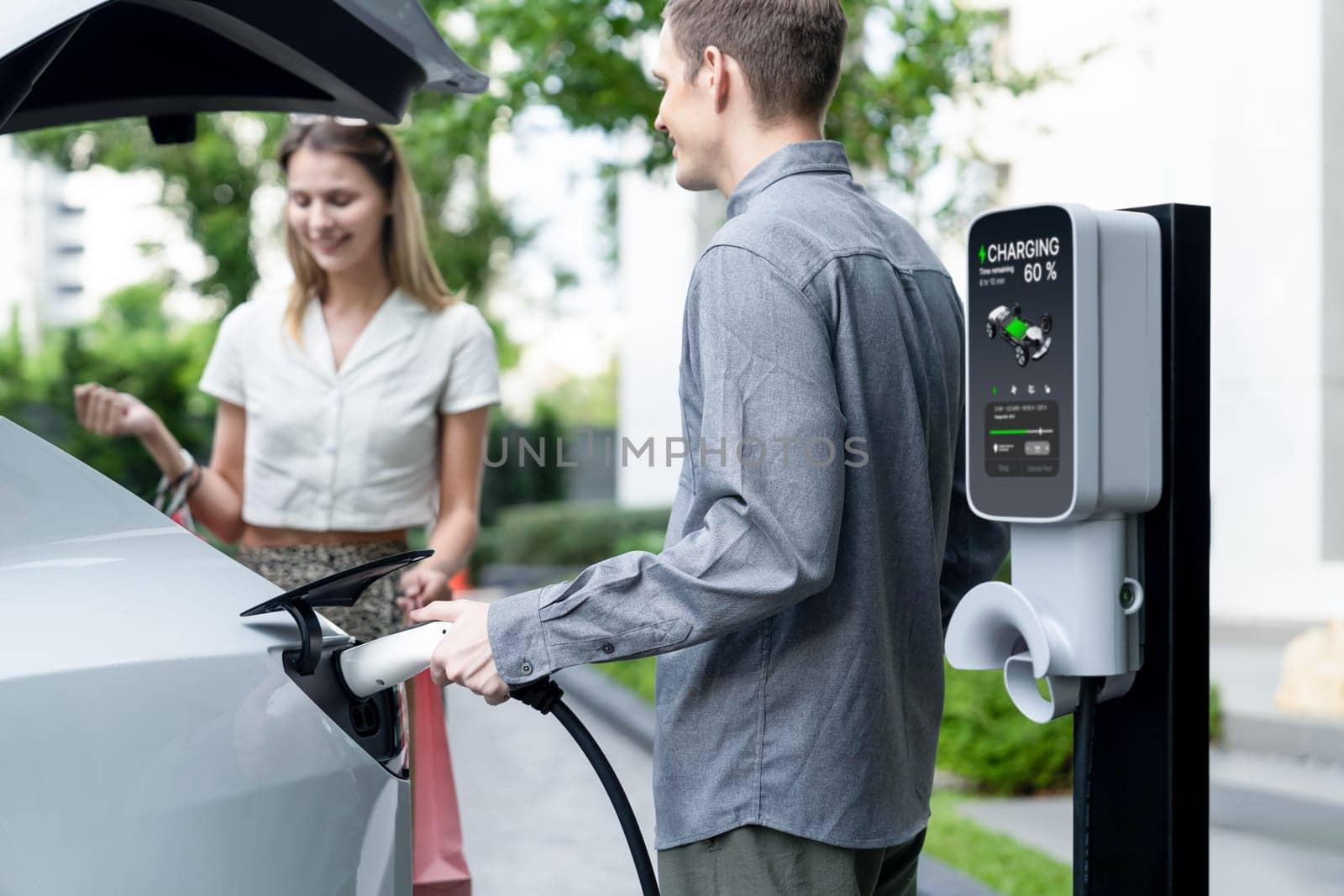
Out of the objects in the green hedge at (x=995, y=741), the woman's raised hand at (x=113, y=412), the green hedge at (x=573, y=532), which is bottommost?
the green hedge at (x=995, y=741)

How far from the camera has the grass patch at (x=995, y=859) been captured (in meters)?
4.30

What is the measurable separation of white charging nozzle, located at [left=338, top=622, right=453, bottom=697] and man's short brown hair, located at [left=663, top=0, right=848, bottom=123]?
2.60 feet

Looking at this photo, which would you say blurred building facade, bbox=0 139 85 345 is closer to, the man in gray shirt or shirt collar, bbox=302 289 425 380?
shirt collar, bbox=302 289 425 380

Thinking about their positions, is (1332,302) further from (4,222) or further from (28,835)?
(4,222)

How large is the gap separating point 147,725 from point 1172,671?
50.2 inches

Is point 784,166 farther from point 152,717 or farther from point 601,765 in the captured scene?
point 152,717

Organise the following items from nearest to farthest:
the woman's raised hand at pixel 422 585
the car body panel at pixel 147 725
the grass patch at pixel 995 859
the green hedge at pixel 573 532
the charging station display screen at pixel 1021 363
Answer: the car body panel at pixel 147 725 → the charging station display screen at pixel 1021 363 → the woman's raised hand at pixel 422 585 → the grass patch at pixel 995 859 → the green hedge at pixel 573 532

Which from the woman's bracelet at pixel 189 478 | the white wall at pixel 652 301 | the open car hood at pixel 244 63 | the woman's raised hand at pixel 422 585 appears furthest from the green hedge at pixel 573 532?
the open car hood at pixel 244 63

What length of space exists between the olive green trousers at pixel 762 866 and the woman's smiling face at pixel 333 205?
1.64m

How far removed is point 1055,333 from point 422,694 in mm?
1616

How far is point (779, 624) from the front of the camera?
178 centimetres

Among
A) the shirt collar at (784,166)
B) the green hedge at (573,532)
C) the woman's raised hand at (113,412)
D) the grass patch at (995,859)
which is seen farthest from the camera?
the green hedge at (573,532)

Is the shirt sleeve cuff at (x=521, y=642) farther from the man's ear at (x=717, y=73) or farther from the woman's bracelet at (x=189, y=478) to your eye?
the woman's bracelet at (x=189, y=478)

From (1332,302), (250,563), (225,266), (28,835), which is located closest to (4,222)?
(225,266)
